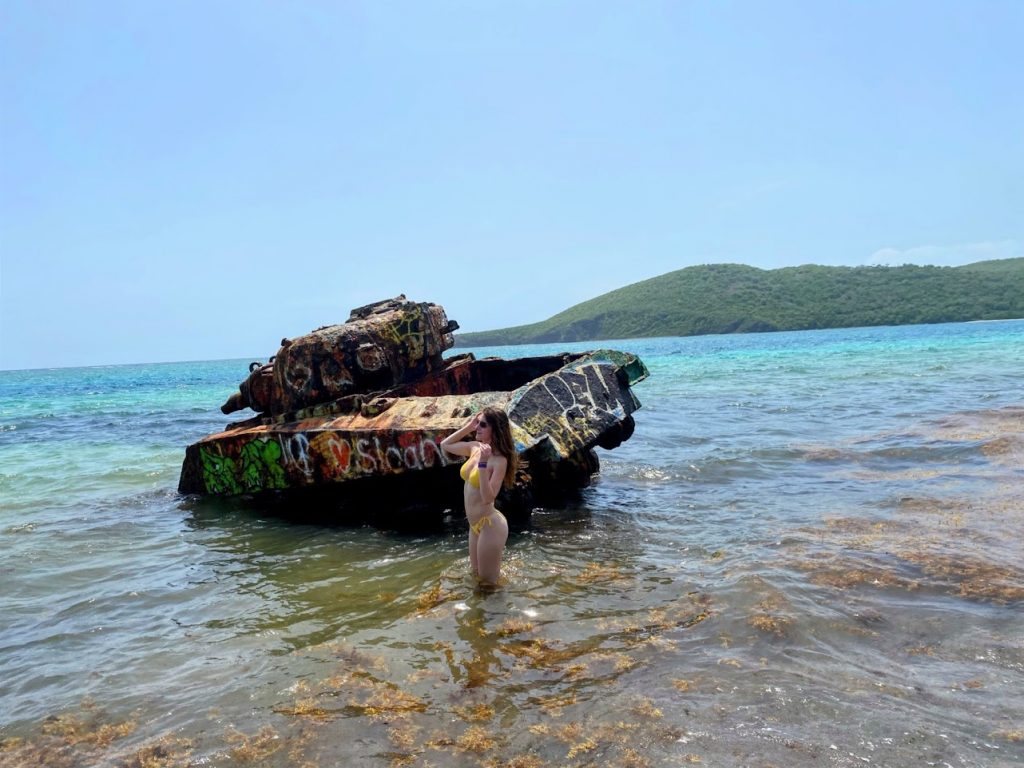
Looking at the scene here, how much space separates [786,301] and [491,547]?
116543 millimetres

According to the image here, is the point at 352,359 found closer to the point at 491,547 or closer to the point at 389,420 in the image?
the point at 389,420

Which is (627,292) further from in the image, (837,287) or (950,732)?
(950,732)

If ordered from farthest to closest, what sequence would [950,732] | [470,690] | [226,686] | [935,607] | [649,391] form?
[649,391]
[935,607]
[226,686]
[470,690]
[950,732]

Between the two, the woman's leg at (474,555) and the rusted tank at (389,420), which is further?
the rusted tank at (389,420)

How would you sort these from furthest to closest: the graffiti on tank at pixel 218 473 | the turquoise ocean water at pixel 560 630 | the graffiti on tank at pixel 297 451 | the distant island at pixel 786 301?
1. the distant island at pixel 786 301
2. the graffiti on tank at pixel 218 473
3. the graffiti on tank at pixel 297 451
4. the turquoise ocean water at pixel 560 630

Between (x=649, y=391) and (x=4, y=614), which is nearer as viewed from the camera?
Result: (x=4, y=614)

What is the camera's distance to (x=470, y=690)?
12.5 ft

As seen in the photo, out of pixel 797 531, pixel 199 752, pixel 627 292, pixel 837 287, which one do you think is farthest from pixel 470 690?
pixel 627 292

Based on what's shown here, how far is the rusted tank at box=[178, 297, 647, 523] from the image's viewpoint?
23.2ft

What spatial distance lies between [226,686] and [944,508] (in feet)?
20.8

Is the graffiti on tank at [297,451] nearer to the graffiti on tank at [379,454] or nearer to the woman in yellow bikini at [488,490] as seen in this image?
the graffiti on tank at [379,454]

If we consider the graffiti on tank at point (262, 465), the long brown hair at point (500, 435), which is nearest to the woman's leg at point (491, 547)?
the long brown hair at point (500, 435)

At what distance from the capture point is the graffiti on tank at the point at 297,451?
7.72 meters

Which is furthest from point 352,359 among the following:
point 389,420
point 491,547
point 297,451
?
point 491,547
